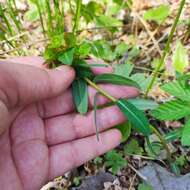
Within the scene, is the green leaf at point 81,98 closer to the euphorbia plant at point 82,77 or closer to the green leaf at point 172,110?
the euphorbia plant at point 82,77

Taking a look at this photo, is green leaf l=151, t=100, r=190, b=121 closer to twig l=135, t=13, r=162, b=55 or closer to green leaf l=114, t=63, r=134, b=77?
green leaf l=114, t=63, r=134, b=77

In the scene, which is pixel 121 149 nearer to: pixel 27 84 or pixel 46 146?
pixel 46 146

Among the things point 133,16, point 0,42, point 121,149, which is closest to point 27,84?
point 0,42

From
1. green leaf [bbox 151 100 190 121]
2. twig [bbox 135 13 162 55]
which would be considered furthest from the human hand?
twig [bbox 135 13 162 55]

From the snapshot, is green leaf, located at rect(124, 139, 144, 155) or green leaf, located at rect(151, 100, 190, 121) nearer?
green leaf, located at rect(151, 100, 190, 121)

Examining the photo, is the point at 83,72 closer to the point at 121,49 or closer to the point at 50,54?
the point at 50,54

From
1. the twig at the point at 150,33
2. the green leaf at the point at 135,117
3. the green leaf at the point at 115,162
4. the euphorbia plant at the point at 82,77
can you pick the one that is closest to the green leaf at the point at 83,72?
the euphorbia plant at the point at 82,77

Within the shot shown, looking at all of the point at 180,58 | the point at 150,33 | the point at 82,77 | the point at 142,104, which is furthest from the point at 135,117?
the point at 150,33
